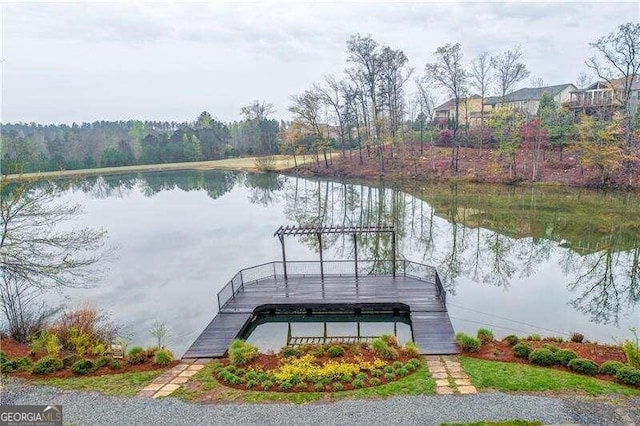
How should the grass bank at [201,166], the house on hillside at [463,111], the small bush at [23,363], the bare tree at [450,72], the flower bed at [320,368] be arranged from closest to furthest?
the flower bed at [320,368]
the small bush at [23,363]
the bare tree at [450,72]
the house on hillside at [463,111]
the grass bank at [201,166]

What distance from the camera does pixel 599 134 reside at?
37.8 metres

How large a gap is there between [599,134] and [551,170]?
6608 mm

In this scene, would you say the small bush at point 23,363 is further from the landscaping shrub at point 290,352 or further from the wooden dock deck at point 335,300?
the landscaping shrub at point 290,352

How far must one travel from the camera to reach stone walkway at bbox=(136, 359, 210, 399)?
10172 mm

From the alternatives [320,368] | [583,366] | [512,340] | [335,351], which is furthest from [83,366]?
[583,366]

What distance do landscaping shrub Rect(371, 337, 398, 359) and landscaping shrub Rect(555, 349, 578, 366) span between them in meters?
4.23

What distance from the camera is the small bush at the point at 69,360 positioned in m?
11.7

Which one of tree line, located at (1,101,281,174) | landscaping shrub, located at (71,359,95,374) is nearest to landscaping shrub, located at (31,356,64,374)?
landscaping shrub, located at (71,359,95,374)

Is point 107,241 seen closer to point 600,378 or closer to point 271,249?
point 271,249

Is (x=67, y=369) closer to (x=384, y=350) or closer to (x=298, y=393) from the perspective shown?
(x=298, y=393)

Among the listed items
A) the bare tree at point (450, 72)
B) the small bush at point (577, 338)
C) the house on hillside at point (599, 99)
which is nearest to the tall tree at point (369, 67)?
the bare tree at point (450, 72)

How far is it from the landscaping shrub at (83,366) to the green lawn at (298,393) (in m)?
3.06

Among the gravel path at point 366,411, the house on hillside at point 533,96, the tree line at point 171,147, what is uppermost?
the house on hillside at point 533,96
